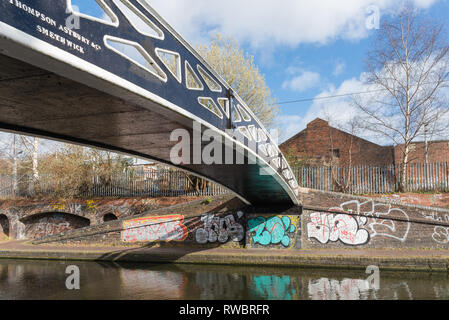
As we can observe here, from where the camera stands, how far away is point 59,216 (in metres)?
17.2

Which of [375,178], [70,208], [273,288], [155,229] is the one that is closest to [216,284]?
[273,288]

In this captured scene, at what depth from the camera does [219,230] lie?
44.1 ft

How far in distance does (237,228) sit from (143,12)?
10.5m

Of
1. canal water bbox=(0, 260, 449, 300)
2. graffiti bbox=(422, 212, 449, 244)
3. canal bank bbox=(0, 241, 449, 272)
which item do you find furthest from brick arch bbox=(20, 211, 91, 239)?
graffiti bbox=(422, 212, 449, 244)

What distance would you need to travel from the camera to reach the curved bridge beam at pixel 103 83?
2.64m

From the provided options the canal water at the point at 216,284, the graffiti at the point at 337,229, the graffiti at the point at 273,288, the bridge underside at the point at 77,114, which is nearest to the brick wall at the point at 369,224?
the graffiti at the point at 337,229

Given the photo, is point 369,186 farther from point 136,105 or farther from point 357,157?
point 136,105

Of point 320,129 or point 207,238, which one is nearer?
point 207,238

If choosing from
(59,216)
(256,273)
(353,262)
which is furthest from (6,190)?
(353,262)

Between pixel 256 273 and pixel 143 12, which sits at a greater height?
pixel 143 12

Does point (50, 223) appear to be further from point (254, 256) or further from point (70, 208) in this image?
point (254, 256)

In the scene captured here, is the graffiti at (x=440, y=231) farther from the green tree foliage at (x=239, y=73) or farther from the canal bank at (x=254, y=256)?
the green tree foliage at (x=239, y=73)

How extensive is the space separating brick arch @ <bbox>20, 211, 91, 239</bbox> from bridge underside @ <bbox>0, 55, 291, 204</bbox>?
10.9 metres

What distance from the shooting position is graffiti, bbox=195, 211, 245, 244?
1332 cm
